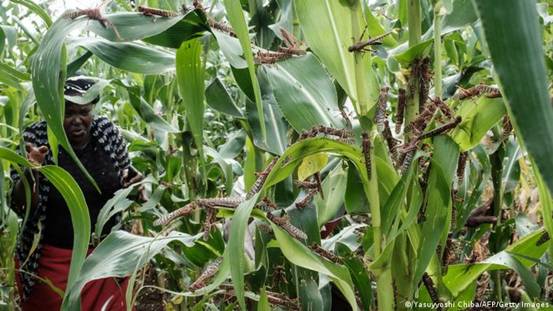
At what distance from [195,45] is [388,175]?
13.0 inches

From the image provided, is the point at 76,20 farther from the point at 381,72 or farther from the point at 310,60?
the point at 381,72

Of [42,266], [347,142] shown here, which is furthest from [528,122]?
[42,266]

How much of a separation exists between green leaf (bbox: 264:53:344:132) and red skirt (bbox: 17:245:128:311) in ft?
4.46

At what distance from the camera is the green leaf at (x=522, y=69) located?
21 cm

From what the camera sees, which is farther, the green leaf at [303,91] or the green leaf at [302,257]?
the green leaf at [303,91]

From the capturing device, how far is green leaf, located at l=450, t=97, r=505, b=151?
0.83 meters

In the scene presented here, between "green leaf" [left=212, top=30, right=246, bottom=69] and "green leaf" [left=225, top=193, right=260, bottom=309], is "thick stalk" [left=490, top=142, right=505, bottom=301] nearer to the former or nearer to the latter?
"green leaf" [left=212, top=30, right=246, bottom=69]

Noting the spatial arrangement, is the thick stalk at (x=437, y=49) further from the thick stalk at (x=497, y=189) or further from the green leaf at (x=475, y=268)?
the thick stalk at (x=497, y=189)

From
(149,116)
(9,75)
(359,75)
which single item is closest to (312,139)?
(359,75)

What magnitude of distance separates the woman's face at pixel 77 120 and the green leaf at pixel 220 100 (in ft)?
2.99

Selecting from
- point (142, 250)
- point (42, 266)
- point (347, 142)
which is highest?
point (347, 142)

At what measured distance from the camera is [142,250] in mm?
1003

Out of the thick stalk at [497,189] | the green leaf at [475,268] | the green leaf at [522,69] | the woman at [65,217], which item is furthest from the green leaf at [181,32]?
the woman at [65,217]

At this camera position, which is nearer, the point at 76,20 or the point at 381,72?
the point at 76,20
